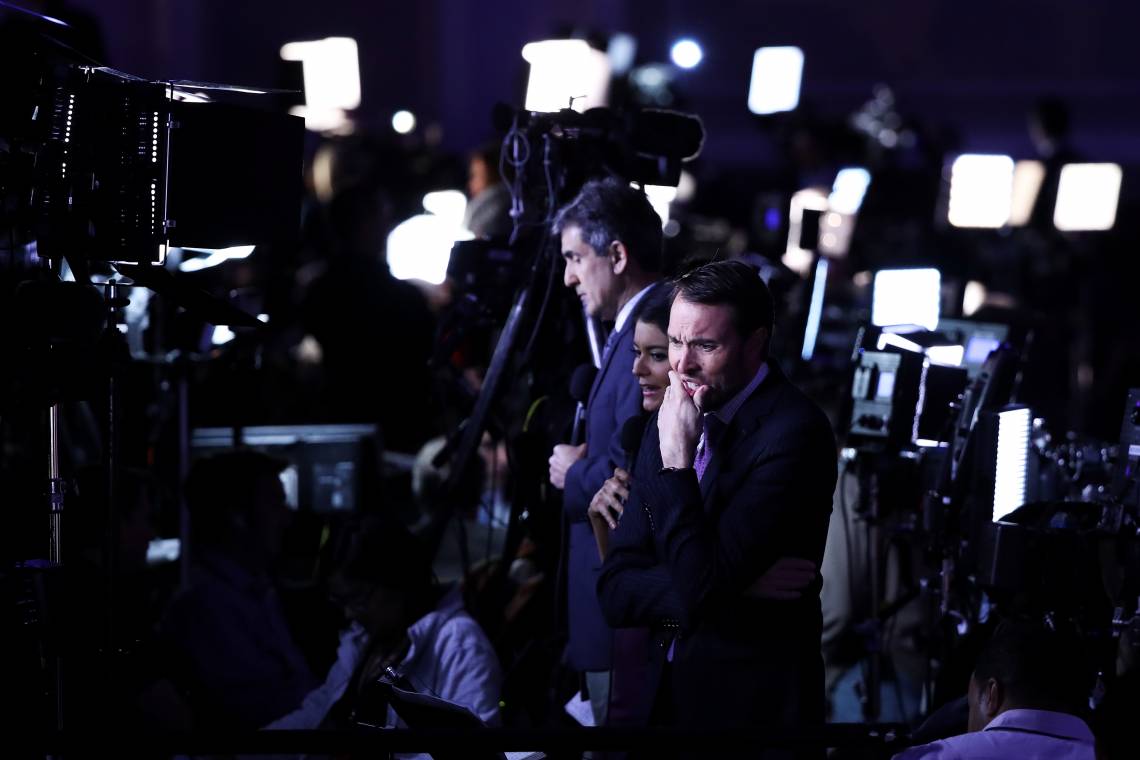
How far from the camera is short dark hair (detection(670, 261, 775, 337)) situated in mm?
2738

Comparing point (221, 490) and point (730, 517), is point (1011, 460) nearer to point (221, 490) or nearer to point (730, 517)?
point (730, 517)

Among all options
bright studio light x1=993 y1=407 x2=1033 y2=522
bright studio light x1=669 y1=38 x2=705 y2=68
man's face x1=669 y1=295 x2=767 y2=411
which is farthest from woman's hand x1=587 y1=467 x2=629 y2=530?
bright studio light x1=669 y1=38 x2=705 y2=68

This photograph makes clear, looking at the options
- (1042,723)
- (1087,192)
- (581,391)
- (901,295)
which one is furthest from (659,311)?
(1087,192)

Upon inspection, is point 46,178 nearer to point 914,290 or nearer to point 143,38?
point 914,290

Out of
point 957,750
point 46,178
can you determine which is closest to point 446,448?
point 46,178

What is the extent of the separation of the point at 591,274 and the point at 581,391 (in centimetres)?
30

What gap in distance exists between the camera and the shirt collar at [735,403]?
2.78 meters

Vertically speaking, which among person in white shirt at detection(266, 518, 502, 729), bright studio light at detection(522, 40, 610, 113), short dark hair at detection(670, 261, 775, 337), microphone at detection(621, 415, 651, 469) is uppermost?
bright studio light at detection(522, 40, 610, 113)

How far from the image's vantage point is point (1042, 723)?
9.06 feet

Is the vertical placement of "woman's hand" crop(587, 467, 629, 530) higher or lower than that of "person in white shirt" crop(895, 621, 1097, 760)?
higher

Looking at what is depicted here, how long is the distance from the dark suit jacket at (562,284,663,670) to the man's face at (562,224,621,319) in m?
0.15

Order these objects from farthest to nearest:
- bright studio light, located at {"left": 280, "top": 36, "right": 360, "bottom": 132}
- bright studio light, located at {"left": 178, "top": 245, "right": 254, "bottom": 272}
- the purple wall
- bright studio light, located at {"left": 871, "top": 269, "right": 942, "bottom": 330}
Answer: the purple wall
bright studio light, located at {"left": 280, "top": 36, "right": 360, "bottom": 132}
bright studio light, located at {"left": 871, "top": 269, "right": 942, "bottom": 330}
bright studio light, located at {"left": 178, "top": 245, "right": 254, "bottom": 272}

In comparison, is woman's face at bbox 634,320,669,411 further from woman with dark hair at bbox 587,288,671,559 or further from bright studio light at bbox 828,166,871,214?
bright studio light at bbox 828,166,871,214

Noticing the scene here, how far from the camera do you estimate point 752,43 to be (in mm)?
13789
